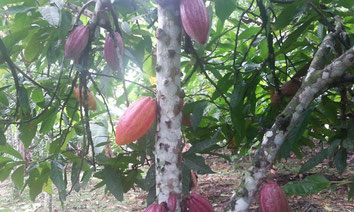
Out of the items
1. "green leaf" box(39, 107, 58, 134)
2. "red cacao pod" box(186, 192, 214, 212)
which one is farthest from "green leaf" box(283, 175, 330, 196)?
"green leaf" box(39, 107, 58, 134)

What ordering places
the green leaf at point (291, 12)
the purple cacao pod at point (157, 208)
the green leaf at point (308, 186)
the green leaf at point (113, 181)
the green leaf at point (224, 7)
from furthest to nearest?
the green leaf at point (113, 181), the green leaf at point (291, 12), the green leaf at point (224, 7), the green leaf at point (308, 186), the purple cacao pod at point (157, 208)

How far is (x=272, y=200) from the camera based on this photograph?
2.32 feet

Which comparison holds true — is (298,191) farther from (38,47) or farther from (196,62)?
(38,47)

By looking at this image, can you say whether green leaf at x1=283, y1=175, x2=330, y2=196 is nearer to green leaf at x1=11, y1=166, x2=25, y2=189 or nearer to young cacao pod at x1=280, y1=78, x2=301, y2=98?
young cacao pod at x1=280, y1=78, x2=301, y2=98

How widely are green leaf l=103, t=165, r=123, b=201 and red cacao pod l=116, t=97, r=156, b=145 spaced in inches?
17.1

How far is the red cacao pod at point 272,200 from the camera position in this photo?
2.32 ft

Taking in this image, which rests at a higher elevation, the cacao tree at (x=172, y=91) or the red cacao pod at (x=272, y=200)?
the cacao tree at (x=172, y=91)

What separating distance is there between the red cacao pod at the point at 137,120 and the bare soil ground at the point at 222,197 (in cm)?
115

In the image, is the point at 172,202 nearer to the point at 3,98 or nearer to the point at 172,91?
the point at 172,91

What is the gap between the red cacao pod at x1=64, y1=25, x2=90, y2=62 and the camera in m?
0.89

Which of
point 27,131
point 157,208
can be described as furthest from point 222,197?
point 157,208

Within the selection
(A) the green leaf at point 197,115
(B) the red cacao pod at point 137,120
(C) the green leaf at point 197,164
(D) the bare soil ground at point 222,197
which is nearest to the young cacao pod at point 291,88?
(A) the green leaf at point 197,115

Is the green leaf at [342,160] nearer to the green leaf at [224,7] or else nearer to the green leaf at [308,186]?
the green leaf at [308,186]

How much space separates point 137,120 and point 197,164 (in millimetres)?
315
